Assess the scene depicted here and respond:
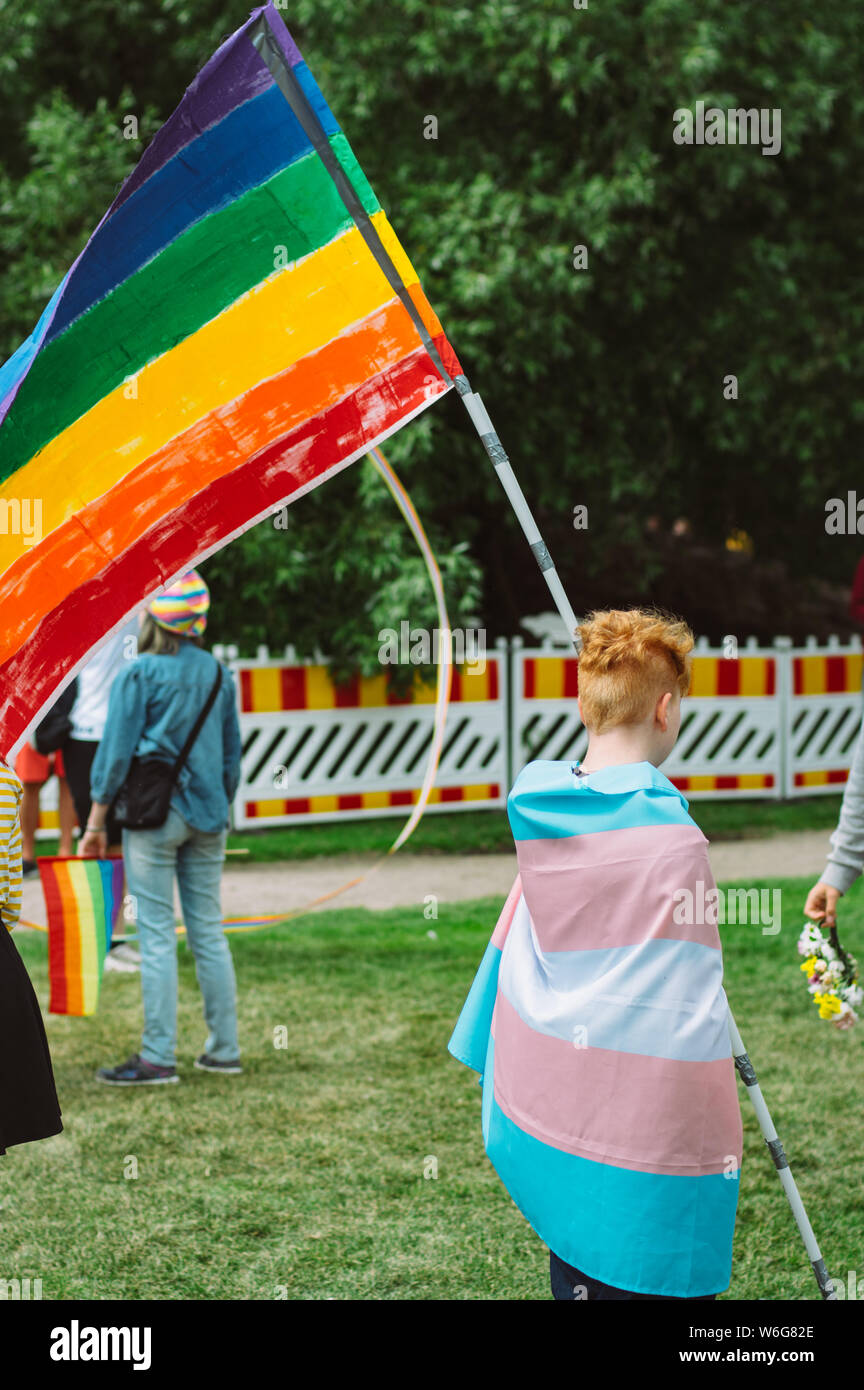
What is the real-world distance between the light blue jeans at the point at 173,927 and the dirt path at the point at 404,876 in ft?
8.81

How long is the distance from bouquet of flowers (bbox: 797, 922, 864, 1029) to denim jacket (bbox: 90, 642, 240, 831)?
2557 mm

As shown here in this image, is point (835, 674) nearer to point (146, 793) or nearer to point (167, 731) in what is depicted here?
point (167, 731)

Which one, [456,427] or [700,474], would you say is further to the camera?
[700,474]

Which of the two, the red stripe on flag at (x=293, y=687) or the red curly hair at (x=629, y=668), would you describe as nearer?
the red curly hair at (x=629, y=668)

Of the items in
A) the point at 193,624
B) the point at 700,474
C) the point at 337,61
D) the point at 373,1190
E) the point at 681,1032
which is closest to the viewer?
the point at 681,1032

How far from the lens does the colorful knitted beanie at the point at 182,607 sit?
18.0ft

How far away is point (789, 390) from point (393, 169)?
410 cm

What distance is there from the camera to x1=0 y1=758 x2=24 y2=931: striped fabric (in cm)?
310

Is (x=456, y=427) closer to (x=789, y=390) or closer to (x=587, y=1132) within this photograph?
(x=789, y=390)

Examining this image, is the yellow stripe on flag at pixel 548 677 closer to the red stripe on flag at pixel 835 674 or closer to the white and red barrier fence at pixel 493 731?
the white and red barrier fence at pixel 493 731

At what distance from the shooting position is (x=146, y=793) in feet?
17.9

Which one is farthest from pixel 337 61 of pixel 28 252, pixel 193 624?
pixel 193 624

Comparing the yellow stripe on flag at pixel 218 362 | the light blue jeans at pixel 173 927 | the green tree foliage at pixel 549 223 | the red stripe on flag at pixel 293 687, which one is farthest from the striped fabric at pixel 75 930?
the red stripe on flag at pixel 293 687

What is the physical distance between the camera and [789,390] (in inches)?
507
